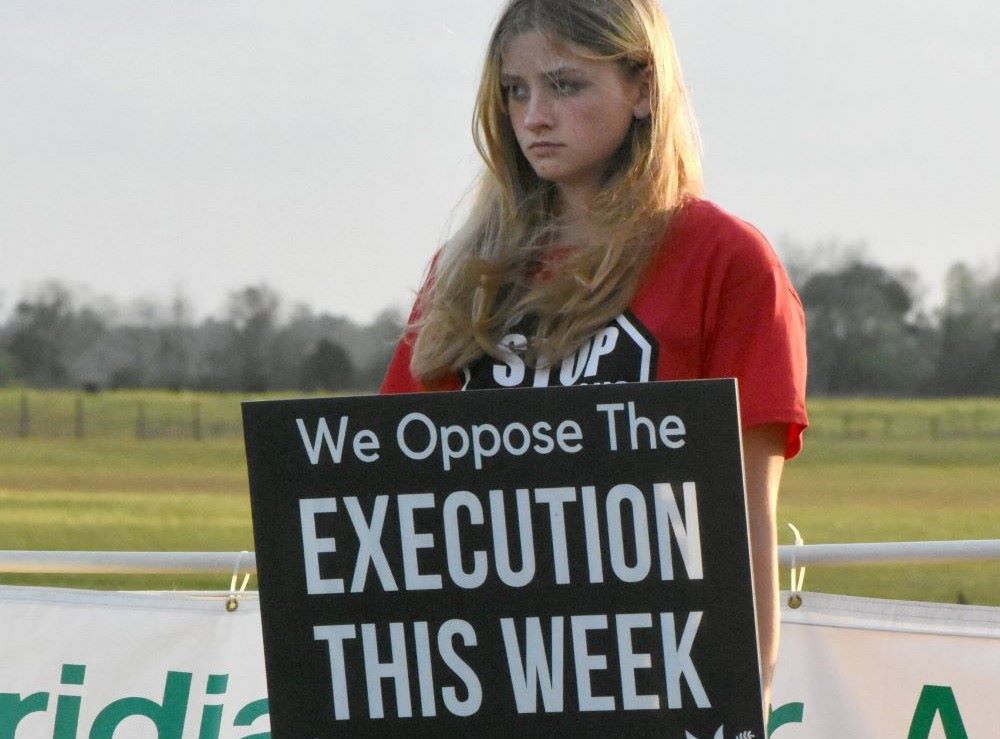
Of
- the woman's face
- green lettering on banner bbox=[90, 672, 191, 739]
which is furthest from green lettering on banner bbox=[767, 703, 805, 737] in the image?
the woman's face

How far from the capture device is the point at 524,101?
236cm

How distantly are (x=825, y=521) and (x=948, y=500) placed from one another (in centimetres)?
940

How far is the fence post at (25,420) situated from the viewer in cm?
6675

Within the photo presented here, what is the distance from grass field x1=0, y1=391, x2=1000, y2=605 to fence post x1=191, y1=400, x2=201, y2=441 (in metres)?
0.10

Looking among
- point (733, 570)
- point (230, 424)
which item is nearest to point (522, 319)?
point (733, 570)

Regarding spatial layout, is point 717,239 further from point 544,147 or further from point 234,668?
point 234,668

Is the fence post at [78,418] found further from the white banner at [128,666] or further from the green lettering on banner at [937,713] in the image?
the green lettering on banner at [937,713]

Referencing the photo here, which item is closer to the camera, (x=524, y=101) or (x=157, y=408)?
(x=524, y=101)

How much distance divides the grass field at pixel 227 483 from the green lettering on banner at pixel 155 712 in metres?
2.42

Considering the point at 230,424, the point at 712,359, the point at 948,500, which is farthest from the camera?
the point at 230,424

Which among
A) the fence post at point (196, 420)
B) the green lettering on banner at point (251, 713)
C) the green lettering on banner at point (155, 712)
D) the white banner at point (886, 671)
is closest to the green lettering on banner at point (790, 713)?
the white banner at point (886, 671)

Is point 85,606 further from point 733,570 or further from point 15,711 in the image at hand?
point 733,570

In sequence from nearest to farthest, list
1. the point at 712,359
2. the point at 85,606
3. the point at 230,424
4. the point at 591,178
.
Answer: the point at 712,359, the point at 591,178, the point at 85,606, the point at 230,424

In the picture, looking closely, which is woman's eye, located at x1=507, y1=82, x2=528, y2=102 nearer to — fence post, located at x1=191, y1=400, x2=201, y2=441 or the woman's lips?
the woman's lips
